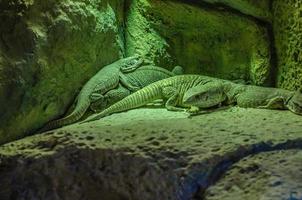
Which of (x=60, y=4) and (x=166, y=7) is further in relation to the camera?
(x=166, y=7)

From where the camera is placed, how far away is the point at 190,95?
4.79 metres

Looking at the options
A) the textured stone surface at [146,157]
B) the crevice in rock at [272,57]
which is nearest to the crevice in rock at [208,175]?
the textured stone surface at [146,157]

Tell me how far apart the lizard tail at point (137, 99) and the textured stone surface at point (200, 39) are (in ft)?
2.70

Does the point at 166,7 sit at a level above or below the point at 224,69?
above

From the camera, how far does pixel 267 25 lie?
536 cm

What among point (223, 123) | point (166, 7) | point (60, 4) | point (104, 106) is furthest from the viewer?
point (166, 7)

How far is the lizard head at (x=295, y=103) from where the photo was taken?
432 cm

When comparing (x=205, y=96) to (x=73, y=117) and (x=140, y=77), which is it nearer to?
(x=140, y=77)

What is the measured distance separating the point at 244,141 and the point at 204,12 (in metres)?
2.53

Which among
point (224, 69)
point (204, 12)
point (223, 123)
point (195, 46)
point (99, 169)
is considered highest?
point (204, 12)

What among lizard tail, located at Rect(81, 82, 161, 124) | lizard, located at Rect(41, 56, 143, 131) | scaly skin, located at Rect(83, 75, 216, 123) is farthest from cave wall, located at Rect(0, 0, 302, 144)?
scaly skin, located at Rect(83, 75, 216, 123)

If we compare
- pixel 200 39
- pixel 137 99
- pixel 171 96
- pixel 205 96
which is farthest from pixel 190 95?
pixel 200 39

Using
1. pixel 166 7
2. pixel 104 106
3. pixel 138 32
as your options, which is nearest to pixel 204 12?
pixel 166 7

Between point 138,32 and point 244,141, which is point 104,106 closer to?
point 138,32
